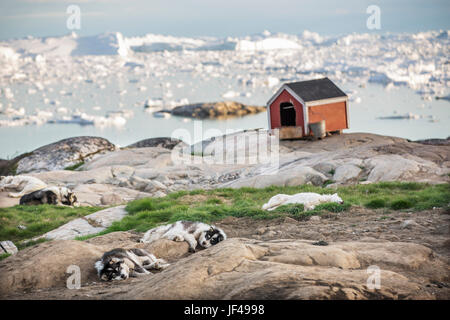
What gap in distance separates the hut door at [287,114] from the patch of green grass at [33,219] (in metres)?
15.9

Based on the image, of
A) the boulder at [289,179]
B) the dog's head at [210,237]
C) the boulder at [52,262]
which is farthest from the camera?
the boulder at [289,179]

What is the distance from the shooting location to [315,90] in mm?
27672

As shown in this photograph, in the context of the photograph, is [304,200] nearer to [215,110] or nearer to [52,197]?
[52,197]

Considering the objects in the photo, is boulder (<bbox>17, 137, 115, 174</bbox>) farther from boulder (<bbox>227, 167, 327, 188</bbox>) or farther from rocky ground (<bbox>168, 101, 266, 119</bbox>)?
rocky ground (<bbox>168, 101, 266, 119</bbox>)

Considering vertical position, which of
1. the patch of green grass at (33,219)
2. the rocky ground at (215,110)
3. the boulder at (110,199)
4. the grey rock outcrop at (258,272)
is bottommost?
the boulder at (110,199)

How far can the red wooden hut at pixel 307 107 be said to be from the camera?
88.5 feet

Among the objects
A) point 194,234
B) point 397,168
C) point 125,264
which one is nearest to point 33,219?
point 194,234

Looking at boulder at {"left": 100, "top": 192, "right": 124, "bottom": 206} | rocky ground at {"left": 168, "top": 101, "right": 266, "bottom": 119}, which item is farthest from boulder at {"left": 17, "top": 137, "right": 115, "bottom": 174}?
rocky ground at {"left": 168, "top": 101, "right": 266, "bottom": 119}

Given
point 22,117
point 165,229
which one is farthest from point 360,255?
point 22,117

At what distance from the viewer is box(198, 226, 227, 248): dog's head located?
8.46 meters

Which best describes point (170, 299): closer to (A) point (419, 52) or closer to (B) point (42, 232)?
(B) point (42, 232)

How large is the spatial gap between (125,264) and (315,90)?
22276 millimetres

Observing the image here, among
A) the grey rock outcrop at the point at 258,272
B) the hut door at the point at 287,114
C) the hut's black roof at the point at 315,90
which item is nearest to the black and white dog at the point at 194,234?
the grey rock outcrop at the point at 258,272

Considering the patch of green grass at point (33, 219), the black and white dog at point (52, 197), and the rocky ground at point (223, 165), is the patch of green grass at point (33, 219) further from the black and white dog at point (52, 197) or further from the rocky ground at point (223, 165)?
the rocky ground at point (223, 165)
